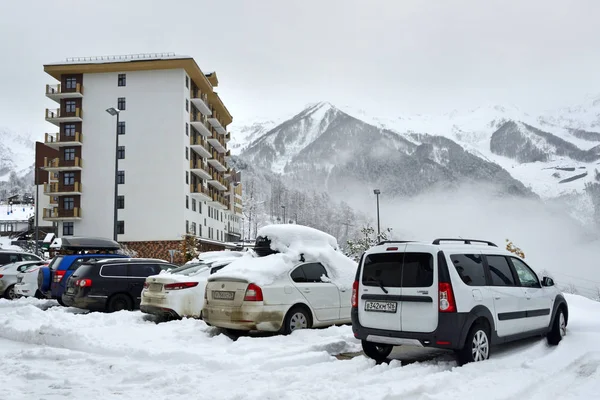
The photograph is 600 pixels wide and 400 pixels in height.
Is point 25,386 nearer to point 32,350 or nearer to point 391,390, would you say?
point 32,350

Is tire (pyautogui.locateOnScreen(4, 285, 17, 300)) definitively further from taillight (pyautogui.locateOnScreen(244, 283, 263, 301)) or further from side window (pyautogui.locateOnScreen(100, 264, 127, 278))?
taillight (pyautogui.locateOnScreen(244, 283, 263, 301))

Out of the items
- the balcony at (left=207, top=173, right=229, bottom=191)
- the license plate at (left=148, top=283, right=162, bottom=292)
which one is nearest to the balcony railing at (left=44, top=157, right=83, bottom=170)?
the balcony at (left=207, top=173, right=229, bottom=191)

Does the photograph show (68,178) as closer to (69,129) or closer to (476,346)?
(69,129)

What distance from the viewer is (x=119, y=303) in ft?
49.6

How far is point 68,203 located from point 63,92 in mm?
12109

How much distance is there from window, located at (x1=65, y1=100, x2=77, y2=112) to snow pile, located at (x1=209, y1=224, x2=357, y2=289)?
5535 cm

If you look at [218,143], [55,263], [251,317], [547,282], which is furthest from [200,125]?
[547,282]

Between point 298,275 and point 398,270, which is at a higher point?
point 398,270

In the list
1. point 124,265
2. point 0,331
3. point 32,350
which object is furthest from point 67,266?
point 32,350

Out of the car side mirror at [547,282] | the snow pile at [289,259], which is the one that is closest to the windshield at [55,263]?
the snow pile at [289,259]

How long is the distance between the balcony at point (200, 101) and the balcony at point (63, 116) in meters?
12.3

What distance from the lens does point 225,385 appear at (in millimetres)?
6516

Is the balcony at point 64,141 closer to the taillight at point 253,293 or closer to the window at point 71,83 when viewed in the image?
the window at point 71,83

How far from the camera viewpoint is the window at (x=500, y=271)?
830 cm
